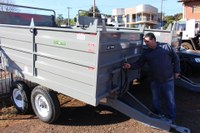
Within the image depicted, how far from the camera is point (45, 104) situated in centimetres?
502

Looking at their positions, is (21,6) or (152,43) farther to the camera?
(21,6)

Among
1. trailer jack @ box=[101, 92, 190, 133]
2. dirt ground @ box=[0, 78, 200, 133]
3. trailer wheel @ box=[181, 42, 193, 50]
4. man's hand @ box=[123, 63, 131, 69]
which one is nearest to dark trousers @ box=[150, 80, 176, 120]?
trailer jack @ box=[101, 92, 190, 133]

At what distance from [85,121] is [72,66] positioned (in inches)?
58.5

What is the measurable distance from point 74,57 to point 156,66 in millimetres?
1490

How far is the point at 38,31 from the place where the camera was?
4777mm

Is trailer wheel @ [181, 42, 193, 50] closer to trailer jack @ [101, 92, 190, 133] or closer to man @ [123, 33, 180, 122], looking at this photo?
man @ [123, 33, 180, 122]

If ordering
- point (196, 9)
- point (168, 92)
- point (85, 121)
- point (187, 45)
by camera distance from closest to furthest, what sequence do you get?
Result: point (168, 92), point (85, 121), point (187, 45), point (196, 9)

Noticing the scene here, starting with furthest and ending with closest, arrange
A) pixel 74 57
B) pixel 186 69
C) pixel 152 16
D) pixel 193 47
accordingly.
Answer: pixel 152 16 < pixel 193 47 < pixel 186 69 < pixel 74 57

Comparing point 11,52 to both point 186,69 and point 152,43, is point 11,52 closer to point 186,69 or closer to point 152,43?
point 152,43

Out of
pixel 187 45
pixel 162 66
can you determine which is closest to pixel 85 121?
pixel 162 66

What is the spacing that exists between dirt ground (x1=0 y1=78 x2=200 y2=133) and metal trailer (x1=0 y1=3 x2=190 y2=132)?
20 centimetres

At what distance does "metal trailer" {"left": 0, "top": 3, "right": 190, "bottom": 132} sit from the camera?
4082mm

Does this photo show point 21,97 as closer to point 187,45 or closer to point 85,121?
point 85,121

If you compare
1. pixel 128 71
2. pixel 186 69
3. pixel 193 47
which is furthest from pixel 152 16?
pixel 128 71
